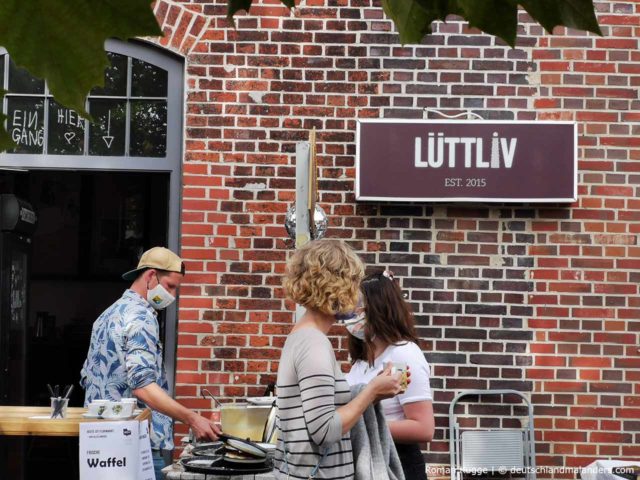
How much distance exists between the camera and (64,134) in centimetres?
702

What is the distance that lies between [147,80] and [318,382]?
13.1 feet

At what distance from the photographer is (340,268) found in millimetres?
3705

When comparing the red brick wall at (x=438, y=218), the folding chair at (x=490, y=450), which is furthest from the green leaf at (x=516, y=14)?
the folding chair at (x=490, y=450)

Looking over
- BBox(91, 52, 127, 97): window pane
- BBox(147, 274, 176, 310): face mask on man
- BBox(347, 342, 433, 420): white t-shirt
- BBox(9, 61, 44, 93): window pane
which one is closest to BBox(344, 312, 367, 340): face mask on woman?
BBox(347, 342, 433, 420): white t-shirt

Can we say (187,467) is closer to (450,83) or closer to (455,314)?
(455,314)

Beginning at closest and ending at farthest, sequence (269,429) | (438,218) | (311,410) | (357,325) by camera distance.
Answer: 1. (311,410)
2. (357,325)
3. (269,429)
4. (438,218)

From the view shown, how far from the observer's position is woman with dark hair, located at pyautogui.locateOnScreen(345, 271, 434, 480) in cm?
434

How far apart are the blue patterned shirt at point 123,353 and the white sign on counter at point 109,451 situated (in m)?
Result: 0.43

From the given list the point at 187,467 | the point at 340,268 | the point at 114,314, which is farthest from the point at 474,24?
the point at 114,314

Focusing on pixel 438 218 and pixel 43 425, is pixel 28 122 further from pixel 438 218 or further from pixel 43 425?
pixel 438 218

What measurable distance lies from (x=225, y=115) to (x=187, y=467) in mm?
3076

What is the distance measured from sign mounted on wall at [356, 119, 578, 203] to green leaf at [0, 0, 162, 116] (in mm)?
5081

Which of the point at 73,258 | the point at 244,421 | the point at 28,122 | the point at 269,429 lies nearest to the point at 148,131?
the point at 28,122

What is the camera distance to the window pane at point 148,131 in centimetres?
700
